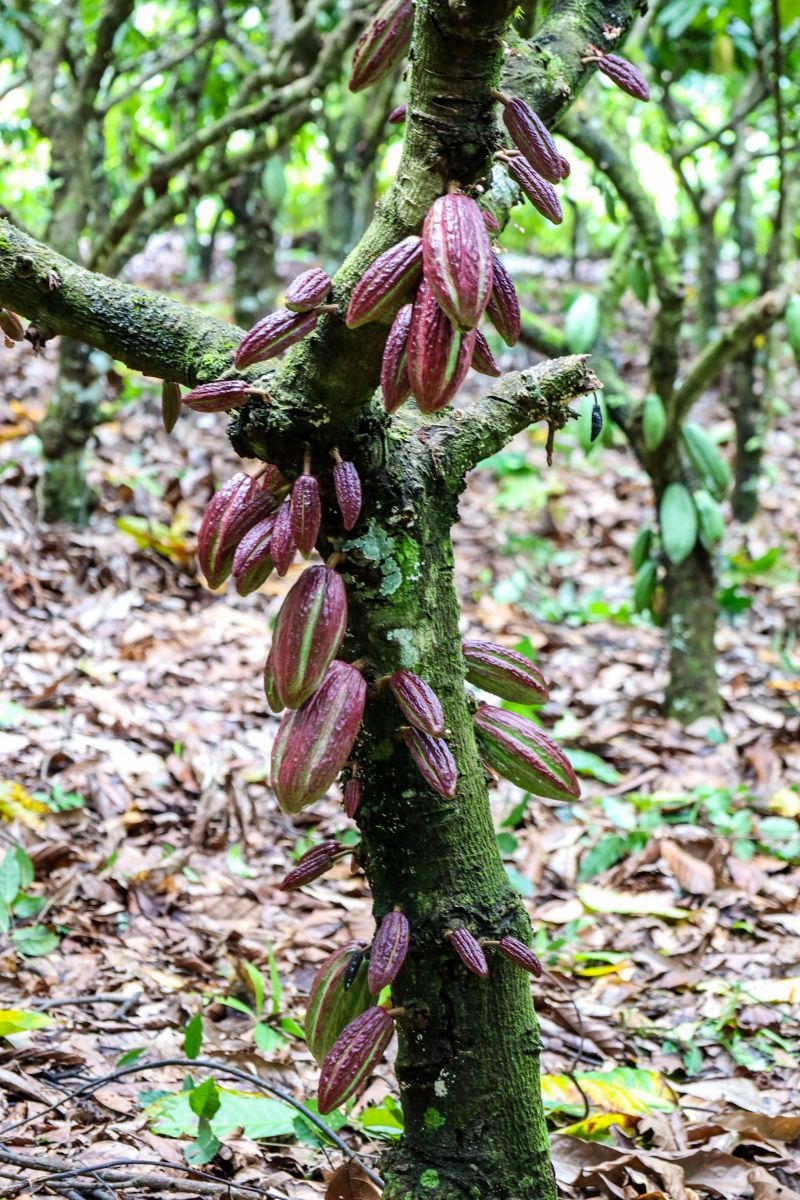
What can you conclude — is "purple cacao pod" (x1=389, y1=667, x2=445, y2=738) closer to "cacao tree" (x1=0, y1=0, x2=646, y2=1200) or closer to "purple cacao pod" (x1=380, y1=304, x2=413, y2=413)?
"cacao tree" (x1=0, y1=0, x2=646, y2=1200)

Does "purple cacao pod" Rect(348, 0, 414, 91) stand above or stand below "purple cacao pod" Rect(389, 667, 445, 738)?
above

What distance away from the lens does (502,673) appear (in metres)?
1.21

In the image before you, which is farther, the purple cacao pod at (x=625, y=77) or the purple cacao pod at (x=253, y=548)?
the purple cacao pod at (x=625, y=77)

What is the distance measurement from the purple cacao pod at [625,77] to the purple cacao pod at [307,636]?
693mm

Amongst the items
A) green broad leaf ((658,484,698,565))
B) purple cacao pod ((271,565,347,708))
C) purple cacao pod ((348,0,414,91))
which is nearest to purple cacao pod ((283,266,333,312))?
purple cacao pod ((271,565,347,708))

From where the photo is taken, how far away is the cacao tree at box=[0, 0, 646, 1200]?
3.14ft

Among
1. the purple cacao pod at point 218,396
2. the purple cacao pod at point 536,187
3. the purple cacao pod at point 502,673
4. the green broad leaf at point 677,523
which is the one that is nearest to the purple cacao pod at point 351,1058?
the purple cacao pod at point 502,673

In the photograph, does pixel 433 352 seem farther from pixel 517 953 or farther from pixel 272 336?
pixel 517 953

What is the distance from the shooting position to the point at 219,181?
3885 millimetres

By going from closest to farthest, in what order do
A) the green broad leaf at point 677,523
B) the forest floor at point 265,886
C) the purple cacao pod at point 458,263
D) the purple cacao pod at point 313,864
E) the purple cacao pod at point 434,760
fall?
1. the purple cacao pod at point 458,263
2. the purple cacao pod at point 434,760
3. the purple cacao pod at point 313,864
4. the forest floor at point 265,886
5. the green broad leaf at point 677,523

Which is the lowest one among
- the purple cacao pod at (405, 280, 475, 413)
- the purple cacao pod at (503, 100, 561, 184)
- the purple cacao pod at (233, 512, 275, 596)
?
the purple cacao pod at (233, 512, 275, 596)

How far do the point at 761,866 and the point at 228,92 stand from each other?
5.42 metres

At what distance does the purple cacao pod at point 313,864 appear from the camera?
3.77 ft

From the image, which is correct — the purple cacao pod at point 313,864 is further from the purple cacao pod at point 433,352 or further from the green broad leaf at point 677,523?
the green broad leaf at point 677,523
